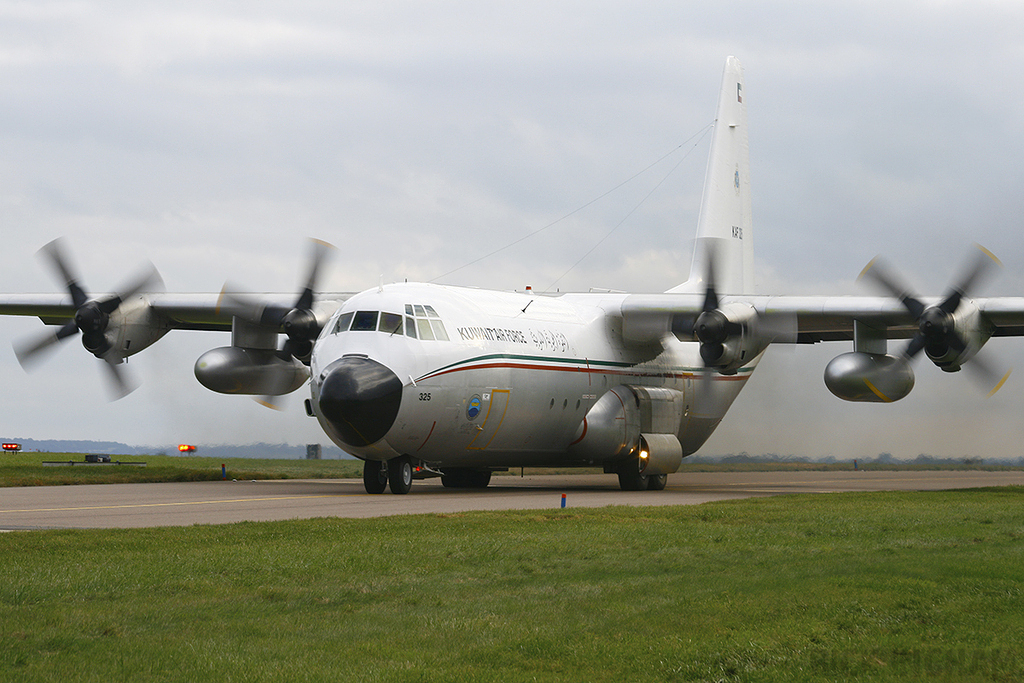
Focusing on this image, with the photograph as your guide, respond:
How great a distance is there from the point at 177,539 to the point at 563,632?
6324mm

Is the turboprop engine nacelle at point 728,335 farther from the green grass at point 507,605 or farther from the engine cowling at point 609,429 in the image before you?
the green grass at point 507,605

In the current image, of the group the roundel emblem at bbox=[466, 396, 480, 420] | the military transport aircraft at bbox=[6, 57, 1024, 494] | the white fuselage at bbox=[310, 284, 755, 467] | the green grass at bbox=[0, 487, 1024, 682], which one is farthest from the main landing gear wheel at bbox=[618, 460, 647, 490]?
the green grass at bbox=[0, 487, 1024, 682]

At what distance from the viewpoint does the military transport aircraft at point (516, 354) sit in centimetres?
2136

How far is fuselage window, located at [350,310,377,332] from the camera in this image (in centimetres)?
2139

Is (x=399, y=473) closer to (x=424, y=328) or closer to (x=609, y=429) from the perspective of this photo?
(x=424, y=328)

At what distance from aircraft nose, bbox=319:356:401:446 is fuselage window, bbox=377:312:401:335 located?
37.1 inches

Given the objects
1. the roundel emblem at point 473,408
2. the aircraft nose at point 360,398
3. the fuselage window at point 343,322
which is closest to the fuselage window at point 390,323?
the fuselage window at point 343,322

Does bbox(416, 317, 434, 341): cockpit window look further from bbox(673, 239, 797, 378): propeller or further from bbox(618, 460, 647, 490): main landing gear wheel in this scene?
bbox(618, 460, 647, 490): main landing gear wheel

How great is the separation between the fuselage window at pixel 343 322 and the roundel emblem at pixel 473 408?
300cm

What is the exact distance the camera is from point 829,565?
10.5 meters

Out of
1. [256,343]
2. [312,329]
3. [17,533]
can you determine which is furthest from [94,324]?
[17,533]

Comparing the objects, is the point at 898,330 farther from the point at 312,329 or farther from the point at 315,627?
the point at 315,627

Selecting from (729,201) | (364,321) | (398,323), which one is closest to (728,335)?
(398,323)

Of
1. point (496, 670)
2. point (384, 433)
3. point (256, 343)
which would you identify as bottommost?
point (496, 670)
